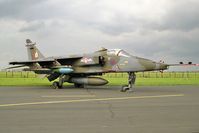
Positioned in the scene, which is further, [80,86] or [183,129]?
[80,86]

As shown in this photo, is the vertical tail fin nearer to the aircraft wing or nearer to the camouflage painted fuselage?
the aircraft wing

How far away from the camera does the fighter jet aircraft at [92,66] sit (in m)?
21.0

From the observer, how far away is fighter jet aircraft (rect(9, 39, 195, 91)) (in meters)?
21.0

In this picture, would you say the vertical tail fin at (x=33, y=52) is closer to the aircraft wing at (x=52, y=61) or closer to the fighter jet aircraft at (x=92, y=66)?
the fighter jet aircraft at (x=92, y=66)

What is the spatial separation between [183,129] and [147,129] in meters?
0.76

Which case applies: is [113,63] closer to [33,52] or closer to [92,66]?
[92,66]

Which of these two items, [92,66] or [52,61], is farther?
[52,61]

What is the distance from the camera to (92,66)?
24297 mm

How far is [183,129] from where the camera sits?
7141 mm

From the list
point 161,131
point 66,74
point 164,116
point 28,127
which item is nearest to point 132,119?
point 164,116

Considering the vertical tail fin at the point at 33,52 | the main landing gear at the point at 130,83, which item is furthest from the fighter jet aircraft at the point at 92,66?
the vertical tail fin at the point at 33,52

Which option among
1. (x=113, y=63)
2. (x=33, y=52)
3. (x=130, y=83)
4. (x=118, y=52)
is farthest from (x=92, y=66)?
(x=33, y=52)

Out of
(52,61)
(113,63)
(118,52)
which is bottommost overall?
(113,63)

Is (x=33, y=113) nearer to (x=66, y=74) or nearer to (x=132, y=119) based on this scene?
(x=132, y=119)
